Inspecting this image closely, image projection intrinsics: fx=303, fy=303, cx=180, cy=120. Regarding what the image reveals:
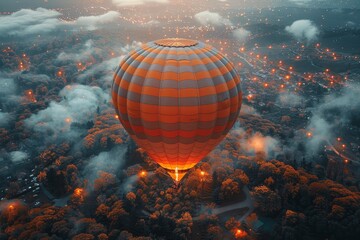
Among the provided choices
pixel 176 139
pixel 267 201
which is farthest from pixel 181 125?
pixel 267 201

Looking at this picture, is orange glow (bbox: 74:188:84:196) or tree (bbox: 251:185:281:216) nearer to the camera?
tree (bbox: 251:185:281:216)

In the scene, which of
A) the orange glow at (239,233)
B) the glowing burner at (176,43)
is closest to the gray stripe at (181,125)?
the glowing burner at (176,43)

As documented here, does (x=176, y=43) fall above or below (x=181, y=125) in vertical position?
above

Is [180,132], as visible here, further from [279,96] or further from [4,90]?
[4,90]

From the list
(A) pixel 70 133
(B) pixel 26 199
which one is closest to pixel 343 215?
(B) pixel 26 199

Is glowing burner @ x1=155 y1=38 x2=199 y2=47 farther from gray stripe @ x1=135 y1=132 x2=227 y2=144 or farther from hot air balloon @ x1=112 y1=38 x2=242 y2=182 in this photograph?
gray stripe @ x1=135 y1=132 x2=227 y2=144

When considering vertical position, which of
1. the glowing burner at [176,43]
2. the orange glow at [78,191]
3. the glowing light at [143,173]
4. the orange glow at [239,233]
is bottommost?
the orange glow at [78,191]

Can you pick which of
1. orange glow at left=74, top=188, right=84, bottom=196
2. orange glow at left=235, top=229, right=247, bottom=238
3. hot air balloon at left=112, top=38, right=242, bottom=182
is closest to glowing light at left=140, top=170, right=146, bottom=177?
orange glow at left=74, top=188, right=84, bottom=196

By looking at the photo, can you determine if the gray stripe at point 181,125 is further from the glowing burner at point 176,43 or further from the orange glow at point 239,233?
the orange glow at point 239,233

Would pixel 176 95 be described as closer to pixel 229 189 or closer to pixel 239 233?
pixel 239 233
